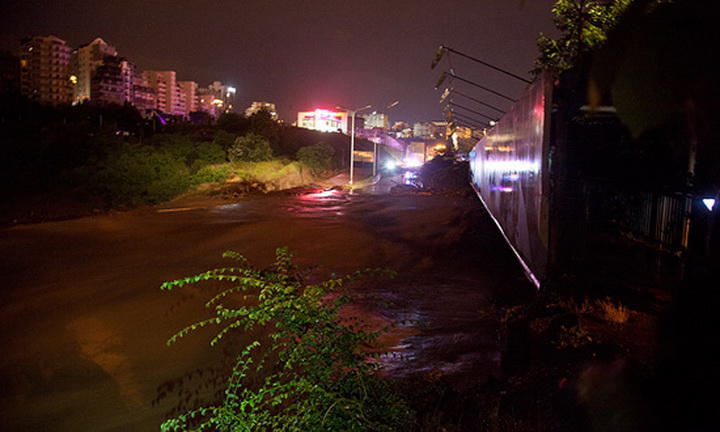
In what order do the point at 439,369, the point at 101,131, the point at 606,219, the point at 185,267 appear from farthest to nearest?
the point at 101,131
the point at 185,267
the point at 606,219
the point at 439,369

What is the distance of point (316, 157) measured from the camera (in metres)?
57.9

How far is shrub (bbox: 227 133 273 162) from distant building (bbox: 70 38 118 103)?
109m

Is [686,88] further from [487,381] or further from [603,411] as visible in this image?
[487,381]

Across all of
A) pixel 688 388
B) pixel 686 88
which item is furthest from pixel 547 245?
pixel 686 88

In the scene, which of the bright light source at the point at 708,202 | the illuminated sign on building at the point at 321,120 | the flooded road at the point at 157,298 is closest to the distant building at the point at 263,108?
the illuminated sign on building at the point at 321,120

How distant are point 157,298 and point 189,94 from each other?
19716 centimetres

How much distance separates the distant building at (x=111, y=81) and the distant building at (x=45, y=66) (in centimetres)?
1158

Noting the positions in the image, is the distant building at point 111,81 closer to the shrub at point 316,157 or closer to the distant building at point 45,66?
the distant building at point 45,66

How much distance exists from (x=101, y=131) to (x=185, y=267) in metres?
27.0

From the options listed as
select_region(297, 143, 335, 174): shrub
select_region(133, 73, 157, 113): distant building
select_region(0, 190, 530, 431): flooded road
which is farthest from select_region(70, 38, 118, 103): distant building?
select_region(0, 190, 530, 431): flooded road

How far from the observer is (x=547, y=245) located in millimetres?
6559

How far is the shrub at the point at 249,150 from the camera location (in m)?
44.0

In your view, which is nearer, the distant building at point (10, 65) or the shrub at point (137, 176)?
the shrub at point (137, 176)

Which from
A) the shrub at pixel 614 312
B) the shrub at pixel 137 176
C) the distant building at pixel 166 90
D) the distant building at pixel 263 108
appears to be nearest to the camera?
the shrub at pixel 614 312
